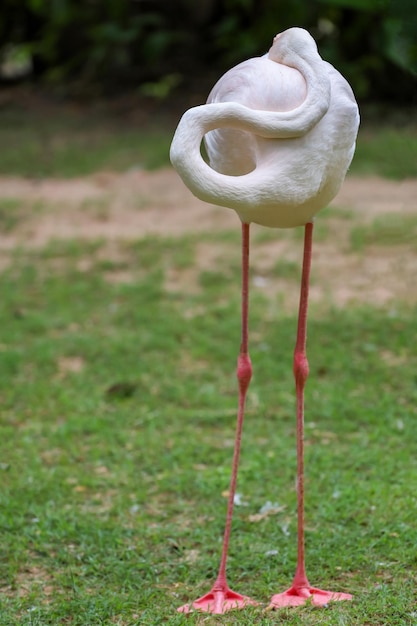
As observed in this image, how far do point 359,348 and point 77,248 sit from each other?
2820 mm

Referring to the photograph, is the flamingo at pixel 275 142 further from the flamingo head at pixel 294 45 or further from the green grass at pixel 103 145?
the green grass at pixel 103 145

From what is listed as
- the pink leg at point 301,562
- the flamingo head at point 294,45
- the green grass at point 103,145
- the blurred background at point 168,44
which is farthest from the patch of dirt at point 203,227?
the flamingo head at point 294,45

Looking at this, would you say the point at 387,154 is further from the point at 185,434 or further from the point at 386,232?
the point at 185,434

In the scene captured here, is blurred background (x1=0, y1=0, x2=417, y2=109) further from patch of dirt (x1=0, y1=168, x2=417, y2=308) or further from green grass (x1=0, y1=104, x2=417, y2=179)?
patch of dirt (x1=0, y1=168, x2=417, y2=308)

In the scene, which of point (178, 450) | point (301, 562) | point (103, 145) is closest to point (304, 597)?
point (301, 562)

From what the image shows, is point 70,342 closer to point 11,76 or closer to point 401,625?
point 401,625

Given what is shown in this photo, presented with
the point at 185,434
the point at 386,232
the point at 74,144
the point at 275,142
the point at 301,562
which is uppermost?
the point at 275,142

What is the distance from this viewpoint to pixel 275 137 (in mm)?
2787

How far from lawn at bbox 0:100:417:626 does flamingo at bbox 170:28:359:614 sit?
35cm

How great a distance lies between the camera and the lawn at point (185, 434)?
3.43 metres

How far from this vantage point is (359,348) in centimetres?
565

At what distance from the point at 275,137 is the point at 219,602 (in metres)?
1.65

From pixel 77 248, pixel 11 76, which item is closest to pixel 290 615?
pixel 77 248

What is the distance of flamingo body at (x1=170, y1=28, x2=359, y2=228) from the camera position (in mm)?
2738
